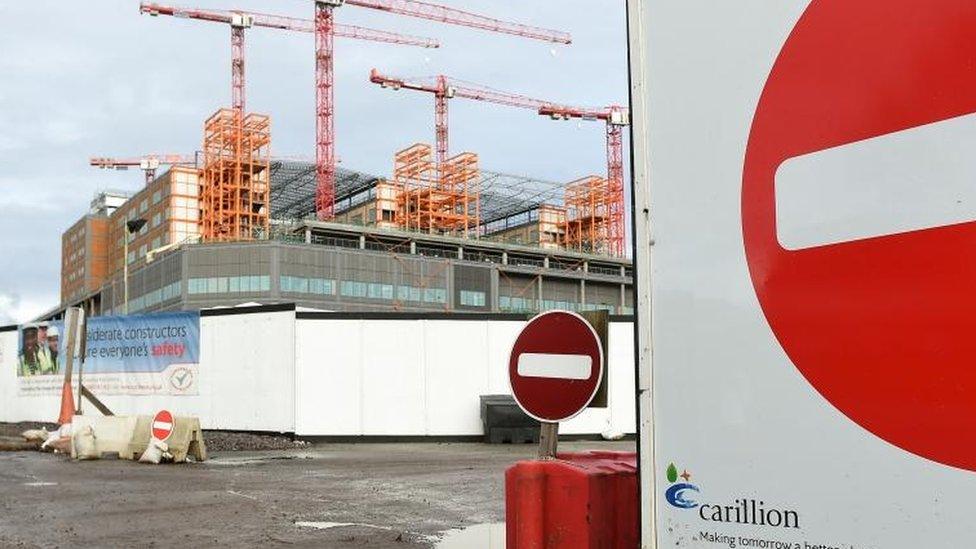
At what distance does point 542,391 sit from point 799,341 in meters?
1.97

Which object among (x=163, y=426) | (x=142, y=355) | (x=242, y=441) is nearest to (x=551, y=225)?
(x=142, y=355)

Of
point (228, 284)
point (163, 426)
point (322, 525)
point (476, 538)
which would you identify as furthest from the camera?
point (228, 284)

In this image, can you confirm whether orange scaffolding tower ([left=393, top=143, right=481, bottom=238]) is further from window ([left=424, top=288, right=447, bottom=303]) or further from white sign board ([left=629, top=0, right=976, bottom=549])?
white sign board ([left=629, top=0, right=976, bottom=549])

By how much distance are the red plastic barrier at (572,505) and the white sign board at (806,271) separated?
0.72m

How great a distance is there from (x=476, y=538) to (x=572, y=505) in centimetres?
513

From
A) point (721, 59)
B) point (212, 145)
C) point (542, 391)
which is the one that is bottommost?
point (542, 391)

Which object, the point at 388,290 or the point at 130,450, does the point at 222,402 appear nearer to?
the point at 130,450

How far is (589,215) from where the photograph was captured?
135625 mm

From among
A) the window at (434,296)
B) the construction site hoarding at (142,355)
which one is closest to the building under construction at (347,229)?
the window at (434,296)

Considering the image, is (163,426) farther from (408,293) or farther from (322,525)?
(408,293)

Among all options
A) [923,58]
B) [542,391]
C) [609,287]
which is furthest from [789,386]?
[609,287]

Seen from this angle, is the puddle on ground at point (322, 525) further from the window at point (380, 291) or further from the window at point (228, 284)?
the window at point (380, 291)

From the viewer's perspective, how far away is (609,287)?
12019 cm

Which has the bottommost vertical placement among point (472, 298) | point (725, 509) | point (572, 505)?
point (572, 505)
